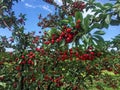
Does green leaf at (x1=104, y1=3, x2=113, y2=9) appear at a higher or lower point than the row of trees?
higher

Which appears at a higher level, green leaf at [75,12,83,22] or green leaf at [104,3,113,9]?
green leaf at [104,3,113,9]

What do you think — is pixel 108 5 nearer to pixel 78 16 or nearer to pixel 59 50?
pixel 78 16

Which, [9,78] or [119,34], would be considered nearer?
[119,34]

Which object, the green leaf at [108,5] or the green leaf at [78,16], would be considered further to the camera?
the green leaf at [108,5]

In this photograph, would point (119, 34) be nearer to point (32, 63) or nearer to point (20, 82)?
point (32, 63)

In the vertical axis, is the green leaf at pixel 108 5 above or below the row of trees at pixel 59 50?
above

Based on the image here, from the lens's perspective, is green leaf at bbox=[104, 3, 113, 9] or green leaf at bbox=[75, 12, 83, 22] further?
green leaf at bbox=[104, 3, 113, 9]

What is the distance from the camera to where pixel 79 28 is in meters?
3.98

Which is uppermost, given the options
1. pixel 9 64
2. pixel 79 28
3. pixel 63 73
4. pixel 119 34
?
pixel 79 28

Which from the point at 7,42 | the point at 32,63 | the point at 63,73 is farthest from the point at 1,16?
the point at 32,63

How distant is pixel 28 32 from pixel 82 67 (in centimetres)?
247

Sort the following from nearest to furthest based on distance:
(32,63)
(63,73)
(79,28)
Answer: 1. (79,28)
2. (32,63)
3. (63,73)

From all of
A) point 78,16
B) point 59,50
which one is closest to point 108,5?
point 78,16

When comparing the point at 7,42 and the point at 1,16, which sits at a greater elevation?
the point at 1,16
